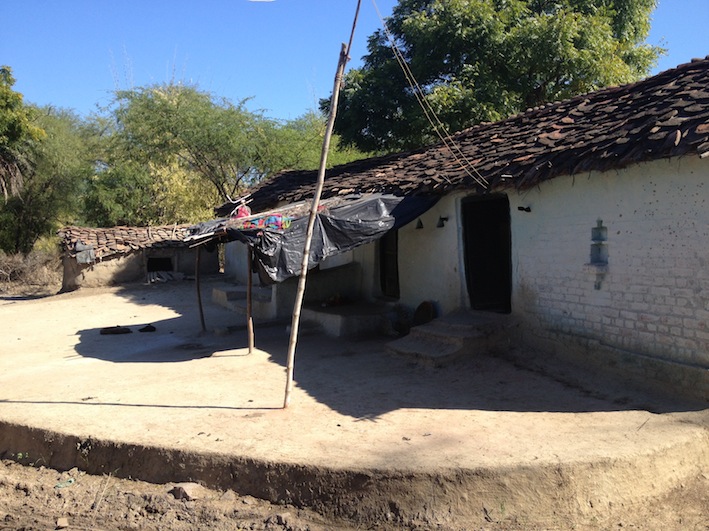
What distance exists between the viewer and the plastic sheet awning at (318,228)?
7.27m

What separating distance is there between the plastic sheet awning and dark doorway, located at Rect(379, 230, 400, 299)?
166 cm

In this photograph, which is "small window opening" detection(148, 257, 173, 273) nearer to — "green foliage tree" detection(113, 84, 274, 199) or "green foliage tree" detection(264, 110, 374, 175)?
"green foliage tree" detection(113, 84, 274, 199)

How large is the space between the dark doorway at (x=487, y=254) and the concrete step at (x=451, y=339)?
632 millimetres

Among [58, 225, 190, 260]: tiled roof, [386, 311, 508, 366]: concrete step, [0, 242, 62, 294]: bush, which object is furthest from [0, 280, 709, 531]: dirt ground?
[0, 242, 62, 294]: bush

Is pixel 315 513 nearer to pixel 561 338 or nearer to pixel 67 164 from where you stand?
pixel 561 338

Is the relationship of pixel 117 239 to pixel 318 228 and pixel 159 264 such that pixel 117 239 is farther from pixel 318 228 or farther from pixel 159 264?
pixel 318 228

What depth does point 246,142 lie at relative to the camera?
2103cm

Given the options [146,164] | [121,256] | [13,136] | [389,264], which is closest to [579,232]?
[389,264]

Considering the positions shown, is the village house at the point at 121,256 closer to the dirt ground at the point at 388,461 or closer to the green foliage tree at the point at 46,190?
the green foliage tree at the point at 46,190

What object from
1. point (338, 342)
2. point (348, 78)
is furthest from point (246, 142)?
point (338, 342)

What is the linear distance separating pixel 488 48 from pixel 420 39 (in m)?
1.74

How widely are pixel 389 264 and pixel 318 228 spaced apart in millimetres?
3168

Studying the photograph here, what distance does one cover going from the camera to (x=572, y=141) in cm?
698

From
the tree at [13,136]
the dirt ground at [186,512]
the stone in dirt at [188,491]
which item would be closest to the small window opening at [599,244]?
the dirt ground at [186,512]
